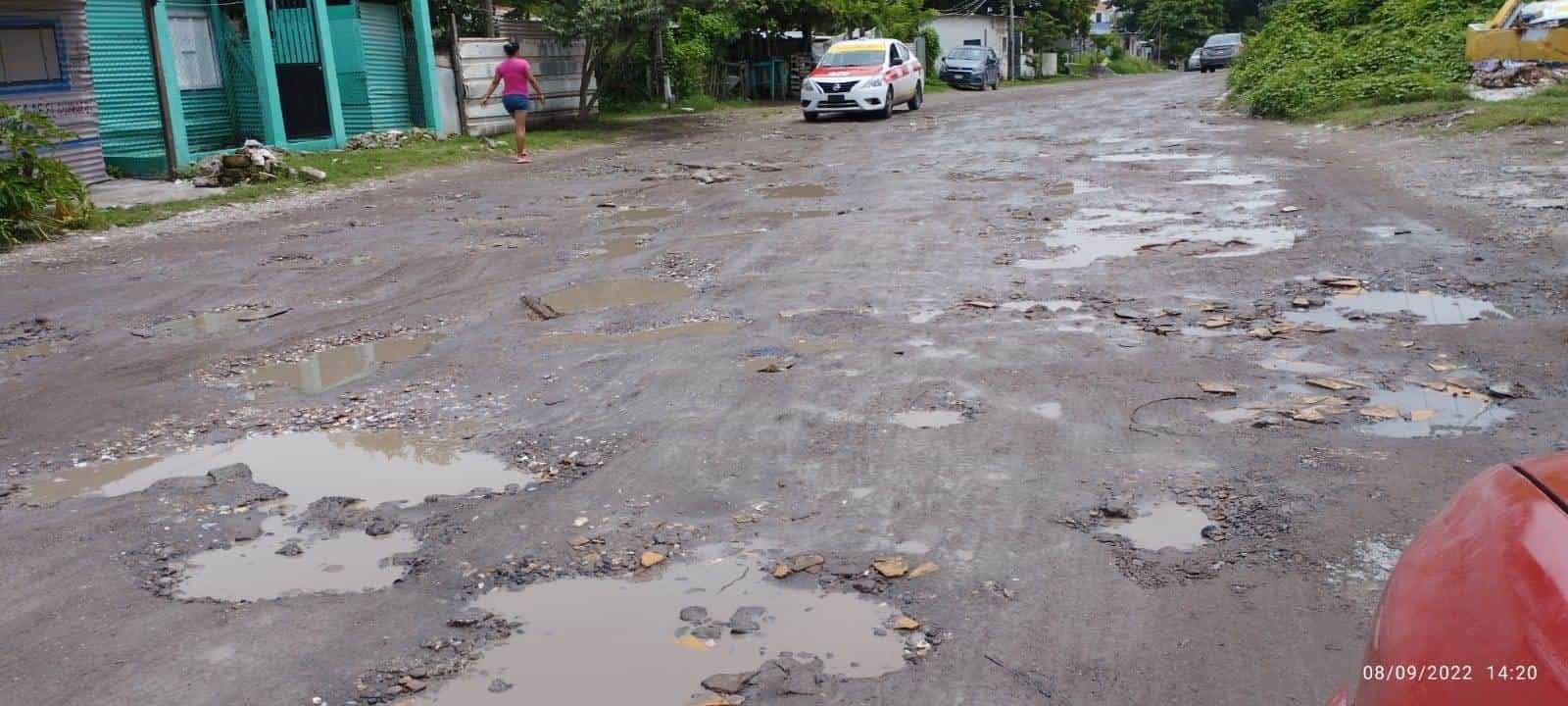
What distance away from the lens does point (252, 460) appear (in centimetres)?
554

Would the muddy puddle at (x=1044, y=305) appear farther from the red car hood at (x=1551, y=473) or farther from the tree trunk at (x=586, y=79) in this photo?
the tree trunk at (x=586, y=79)

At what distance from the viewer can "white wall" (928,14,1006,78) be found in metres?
52.3

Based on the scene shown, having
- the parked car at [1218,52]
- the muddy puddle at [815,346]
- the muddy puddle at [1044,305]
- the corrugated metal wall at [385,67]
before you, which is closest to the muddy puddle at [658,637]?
the muddy puddle at [815,346]

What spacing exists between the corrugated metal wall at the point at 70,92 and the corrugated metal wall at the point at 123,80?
35.0 inches

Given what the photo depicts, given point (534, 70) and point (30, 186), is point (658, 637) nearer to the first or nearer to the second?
point (30, 186)

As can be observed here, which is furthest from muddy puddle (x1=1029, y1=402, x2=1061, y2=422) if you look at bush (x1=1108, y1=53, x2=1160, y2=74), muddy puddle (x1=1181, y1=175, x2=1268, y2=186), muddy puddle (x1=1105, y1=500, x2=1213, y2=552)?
bush (x1=1108, y1=53, x2=1160, y2=74)

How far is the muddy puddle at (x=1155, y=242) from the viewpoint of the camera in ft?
30.2

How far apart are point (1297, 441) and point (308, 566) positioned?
4.02m

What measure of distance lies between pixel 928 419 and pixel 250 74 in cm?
1623

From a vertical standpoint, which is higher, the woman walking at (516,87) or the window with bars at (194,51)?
the window with bars at (194,51)

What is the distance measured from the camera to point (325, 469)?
546 centimetres

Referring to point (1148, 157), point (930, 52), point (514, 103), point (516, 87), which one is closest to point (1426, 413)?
point (1148, 157)

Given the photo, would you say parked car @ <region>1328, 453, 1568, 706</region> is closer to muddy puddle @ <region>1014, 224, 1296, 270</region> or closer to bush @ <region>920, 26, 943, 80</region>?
muddy puddle @ <region>1014, 224, 1296, 270</region>

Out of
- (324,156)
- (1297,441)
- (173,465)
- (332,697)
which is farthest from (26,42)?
(1297,441)
